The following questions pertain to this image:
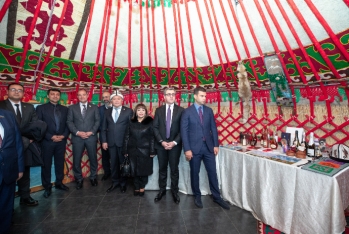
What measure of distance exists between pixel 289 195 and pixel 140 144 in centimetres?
167

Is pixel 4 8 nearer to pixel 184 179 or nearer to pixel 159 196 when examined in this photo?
pixel 159 196

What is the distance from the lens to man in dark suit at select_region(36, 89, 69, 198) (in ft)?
7.62

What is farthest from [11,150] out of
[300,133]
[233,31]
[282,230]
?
[300,133]

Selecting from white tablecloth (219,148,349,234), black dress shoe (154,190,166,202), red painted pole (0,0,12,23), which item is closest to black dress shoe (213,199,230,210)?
white tablecloth (219,148,349,234)

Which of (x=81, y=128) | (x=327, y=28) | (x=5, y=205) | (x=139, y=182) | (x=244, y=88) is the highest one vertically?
(x=327, y=28)

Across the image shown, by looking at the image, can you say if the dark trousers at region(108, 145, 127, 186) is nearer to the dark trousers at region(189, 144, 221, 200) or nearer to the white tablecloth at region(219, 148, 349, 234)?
the dark trousers at region(189, 144, 221, 200)

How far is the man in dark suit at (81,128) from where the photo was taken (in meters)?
2.49

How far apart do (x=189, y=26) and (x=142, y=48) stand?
0.79 metres

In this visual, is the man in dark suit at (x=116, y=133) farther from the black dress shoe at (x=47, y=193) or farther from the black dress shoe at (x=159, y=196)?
the black dress shoe at (x=47, y=193)

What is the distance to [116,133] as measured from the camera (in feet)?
7.82

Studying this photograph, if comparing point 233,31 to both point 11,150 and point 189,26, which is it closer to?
point 189,26

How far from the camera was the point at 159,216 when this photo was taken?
1842 mm

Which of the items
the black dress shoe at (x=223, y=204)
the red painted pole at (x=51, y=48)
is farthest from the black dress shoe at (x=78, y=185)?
the black dress shoe at (x=223, y=204)

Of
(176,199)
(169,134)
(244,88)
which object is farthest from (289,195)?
(244,88)
